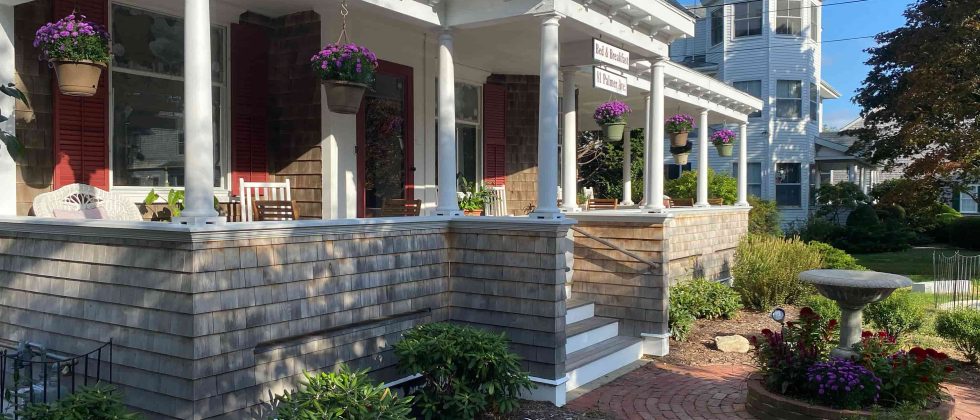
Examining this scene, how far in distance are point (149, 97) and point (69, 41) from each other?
139 centimetres

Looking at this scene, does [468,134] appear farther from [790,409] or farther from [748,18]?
[748,18]

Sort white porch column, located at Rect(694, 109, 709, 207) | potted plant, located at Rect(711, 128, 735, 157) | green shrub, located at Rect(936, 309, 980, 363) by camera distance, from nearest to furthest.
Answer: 1. green shrub, located at Rect(936, 309, 980, 363)
2. white porch column, located at Rect(694, 109, 709, 207)
3. potted plant, located at Rect(711, 128, 735, 157)

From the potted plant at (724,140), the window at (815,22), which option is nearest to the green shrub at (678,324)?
the potted plant at (724,140)

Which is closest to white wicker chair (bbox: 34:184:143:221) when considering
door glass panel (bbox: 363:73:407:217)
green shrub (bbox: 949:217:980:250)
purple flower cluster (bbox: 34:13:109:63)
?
purple flower cluster (bbox: 34:13:109:63)

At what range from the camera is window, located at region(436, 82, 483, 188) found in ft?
31.9

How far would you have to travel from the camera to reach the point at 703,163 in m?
12.9

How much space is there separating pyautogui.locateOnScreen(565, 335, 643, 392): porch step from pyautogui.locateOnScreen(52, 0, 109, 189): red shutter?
4.40m

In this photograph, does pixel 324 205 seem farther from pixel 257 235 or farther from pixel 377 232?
pixel 257 235

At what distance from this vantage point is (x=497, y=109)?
1022 cm

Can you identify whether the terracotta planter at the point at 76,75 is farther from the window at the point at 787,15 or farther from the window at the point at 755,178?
the window at the point at 787,15

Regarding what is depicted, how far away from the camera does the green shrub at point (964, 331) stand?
740cm

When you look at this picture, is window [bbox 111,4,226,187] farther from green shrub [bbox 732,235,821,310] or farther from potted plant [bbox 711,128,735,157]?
potted plant [bbox 711,128,735,157]

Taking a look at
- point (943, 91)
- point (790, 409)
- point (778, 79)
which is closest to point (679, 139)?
point (943, 91)

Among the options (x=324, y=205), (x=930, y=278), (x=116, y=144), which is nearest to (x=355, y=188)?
(x=324, y=205)
